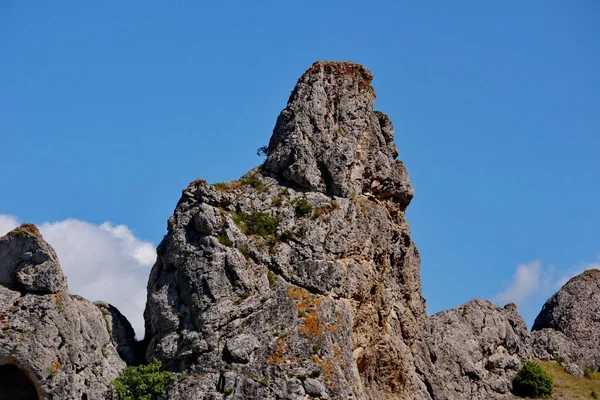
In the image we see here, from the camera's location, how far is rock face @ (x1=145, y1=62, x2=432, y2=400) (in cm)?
4919

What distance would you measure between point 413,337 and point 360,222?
841 centimetres

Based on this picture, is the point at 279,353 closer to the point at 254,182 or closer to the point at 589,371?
the point at 254,182

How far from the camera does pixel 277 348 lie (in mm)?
49188

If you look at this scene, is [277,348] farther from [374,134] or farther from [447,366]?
[447,366]

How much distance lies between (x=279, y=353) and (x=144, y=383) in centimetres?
609

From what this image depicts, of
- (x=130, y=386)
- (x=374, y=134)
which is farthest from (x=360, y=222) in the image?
(x=130, y=386)

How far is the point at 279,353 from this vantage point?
49062 mm

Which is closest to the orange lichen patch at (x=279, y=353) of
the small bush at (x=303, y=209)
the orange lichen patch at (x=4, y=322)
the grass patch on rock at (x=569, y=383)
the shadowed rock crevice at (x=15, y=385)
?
the small bush at (x=303, y=209)

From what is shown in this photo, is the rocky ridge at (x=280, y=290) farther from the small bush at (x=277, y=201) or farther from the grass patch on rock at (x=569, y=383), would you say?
the grass patch on rock at (x=569, y=383)

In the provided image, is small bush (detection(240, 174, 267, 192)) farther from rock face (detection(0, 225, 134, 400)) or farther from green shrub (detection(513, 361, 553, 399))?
green shrub (detection(513, 361, 553, 399))

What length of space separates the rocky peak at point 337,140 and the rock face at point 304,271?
0.07 m

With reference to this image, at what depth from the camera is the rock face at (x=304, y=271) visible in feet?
161

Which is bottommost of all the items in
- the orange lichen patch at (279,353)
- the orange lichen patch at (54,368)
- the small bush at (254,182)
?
the orange lichen patch at (279,353)

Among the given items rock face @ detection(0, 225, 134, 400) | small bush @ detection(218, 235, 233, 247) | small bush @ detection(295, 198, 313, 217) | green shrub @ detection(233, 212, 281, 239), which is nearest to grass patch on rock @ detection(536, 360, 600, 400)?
small bush @ detection(295, 198, 313, 217)
